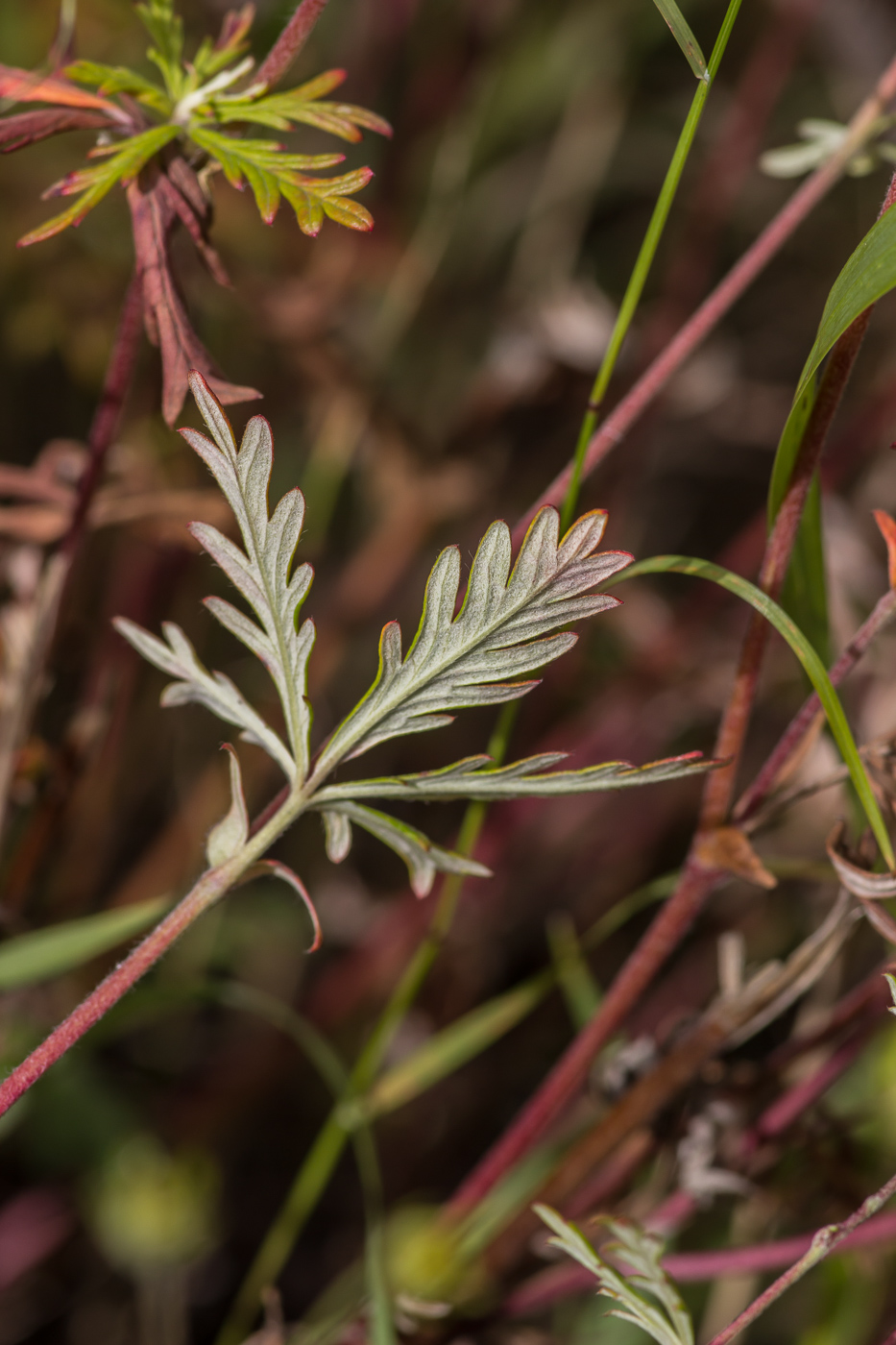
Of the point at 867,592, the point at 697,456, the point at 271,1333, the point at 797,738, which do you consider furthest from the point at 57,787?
the point at 697,456

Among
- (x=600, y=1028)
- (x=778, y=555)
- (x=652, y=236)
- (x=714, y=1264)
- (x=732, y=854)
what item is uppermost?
(x=652, y=236)

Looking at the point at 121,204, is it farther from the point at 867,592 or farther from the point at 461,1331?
the point at 461,1331

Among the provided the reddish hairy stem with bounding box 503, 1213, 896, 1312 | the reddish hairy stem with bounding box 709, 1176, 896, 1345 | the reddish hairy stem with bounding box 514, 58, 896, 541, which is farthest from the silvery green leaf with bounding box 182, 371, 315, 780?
the reddish hairy stem with bounding box 503, 1213, 896, 1312

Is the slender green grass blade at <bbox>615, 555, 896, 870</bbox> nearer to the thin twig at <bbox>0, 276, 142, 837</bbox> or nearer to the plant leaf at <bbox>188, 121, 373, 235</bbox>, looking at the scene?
the plant leaf at <bbox>188, 121, 373, 235</bbox>

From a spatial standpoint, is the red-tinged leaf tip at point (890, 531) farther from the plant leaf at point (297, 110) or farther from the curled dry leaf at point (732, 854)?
the plant leaf at point (297, 110)

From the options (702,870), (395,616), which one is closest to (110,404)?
(702,870)

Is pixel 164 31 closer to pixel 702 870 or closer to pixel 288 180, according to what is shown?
pixel 288 180

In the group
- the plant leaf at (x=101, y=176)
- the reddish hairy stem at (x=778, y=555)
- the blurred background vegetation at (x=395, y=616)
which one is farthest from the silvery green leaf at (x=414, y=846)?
the blurred background vegetation at (x=395, y=616)
